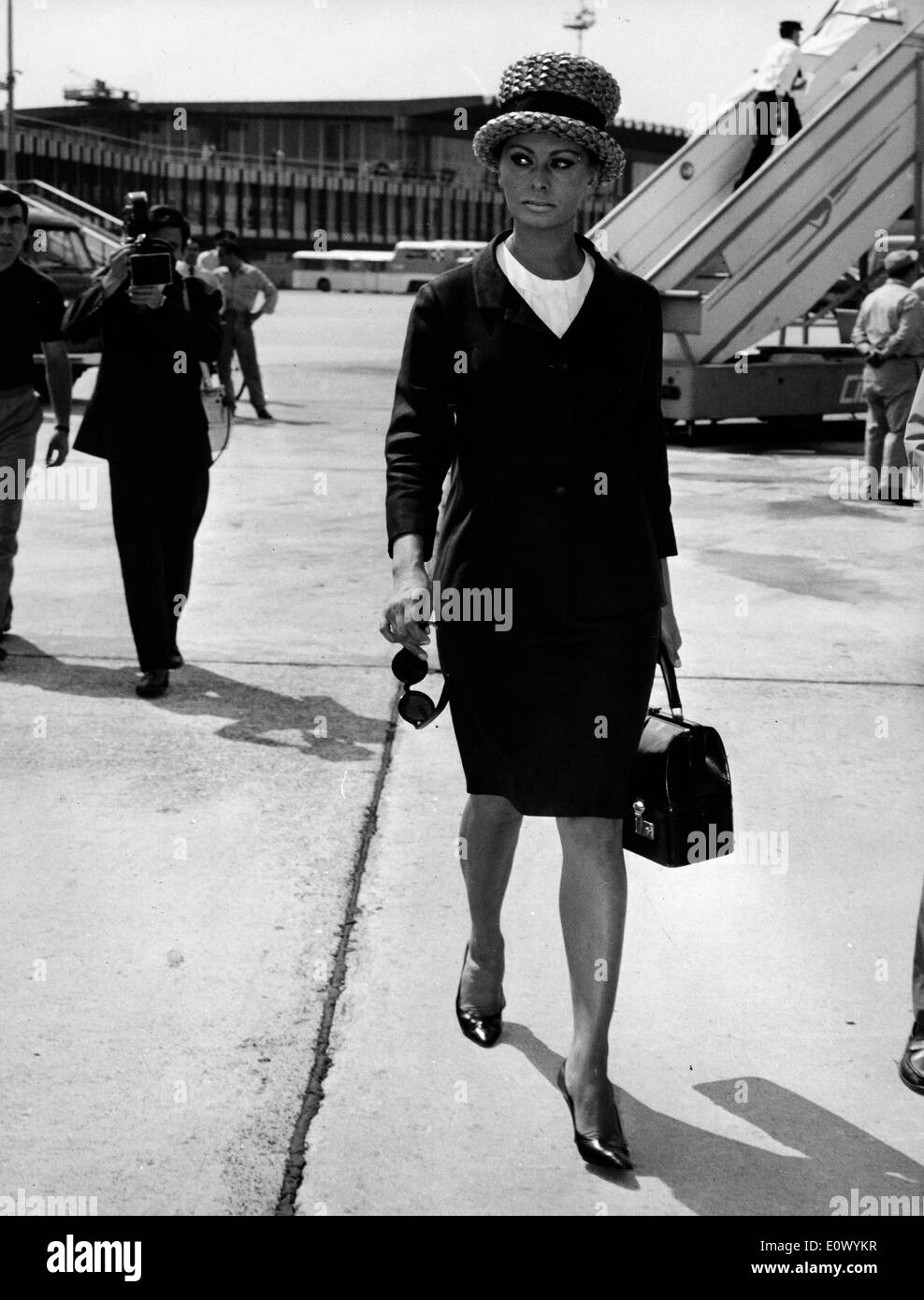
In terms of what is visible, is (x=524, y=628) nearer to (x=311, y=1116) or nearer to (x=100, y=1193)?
(x=311, y=1116)

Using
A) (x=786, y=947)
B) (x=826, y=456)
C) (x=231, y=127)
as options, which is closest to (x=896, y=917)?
(x=786, y=947)

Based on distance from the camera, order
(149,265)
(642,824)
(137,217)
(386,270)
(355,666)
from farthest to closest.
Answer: (386,270)
(355,666)
(137,217)
(149,265)
(642,824)

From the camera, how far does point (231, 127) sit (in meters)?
107

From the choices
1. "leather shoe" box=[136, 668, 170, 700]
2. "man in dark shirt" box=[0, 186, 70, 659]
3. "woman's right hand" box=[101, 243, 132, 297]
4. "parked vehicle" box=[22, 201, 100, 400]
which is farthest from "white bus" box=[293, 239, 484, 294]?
"leather shoe" box=[136, 668, 170, 700]

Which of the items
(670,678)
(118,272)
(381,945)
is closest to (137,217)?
(118,272)

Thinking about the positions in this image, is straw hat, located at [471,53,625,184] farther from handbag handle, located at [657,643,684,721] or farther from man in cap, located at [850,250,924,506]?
man in cap, located at [850,250,924,506]

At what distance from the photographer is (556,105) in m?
3.12

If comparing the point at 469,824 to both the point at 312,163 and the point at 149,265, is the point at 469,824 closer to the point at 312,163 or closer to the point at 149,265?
the point at 149,265

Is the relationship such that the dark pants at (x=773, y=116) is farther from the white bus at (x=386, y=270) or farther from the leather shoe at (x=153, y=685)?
the white bus at (x=386, y=270)

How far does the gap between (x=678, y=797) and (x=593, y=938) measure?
31 centimetres

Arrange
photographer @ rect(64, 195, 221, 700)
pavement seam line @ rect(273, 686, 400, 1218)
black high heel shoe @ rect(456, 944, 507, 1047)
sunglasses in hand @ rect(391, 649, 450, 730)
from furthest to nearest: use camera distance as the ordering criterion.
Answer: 1. photographer @ rect(64, 195, 221, 700)
2. black high heel shoe @ rect(456, 944, 507, 1047)
3. sunglasses in hand @ rect(391, 649, 450, 730)
4. pavement seam line @ rect(273, 686, 400, 1218)

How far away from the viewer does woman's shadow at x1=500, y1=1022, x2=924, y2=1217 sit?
302cm

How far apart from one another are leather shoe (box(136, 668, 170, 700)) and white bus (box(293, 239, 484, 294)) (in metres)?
76.5

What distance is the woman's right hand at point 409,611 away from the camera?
315 cm
